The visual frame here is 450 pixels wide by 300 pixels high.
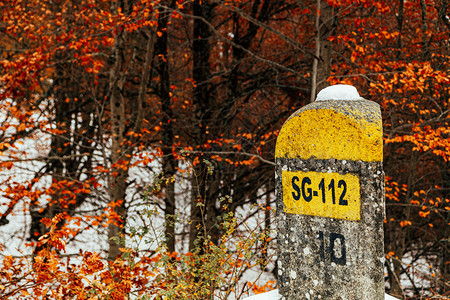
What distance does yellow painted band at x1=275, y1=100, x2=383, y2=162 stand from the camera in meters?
2.39

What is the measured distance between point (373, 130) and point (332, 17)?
4.89m

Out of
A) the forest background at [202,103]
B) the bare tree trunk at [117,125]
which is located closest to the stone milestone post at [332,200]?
the forest background at [202,103]

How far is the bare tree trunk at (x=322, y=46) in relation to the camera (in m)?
6.94

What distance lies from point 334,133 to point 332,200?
1.42ft

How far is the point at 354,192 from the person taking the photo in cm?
239

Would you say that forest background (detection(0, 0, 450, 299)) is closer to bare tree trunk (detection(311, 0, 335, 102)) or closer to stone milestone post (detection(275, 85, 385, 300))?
bare tree trunk (detection(311, 0, 335, 102))

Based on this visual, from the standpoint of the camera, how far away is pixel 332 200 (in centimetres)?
248

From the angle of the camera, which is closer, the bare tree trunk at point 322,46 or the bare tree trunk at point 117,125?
the bare tree trunk at point 322,46

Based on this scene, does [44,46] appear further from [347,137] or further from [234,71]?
[347,137]

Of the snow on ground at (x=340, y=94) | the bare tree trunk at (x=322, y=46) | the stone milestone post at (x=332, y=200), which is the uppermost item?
the bare tree trunk at (x=322, y=46)

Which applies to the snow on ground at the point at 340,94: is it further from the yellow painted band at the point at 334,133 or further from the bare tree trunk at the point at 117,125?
the bare tree trunk at the point at 117,125

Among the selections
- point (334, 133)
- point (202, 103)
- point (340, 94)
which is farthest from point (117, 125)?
point (334, 133)

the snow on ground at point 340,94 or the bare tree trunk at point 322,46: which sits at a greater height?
the bare tree trunk at point 322,46

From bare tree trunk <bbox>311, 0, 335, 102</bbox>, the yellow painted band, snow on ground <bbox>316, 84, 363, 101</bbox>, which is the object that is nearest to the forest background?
bare tree trunk <bbox>311, 0, 335, 102</bbox>
